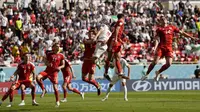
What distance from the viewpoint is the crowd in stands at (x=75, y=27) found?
45969mm

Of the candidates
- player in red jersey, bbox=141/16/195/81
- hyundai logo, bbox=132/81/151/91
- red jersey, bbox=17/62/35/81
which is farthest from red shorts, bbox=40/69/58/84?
hyundai logo, bbox=132/81/151/91

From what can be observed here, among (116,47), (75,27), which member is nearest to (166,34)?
(116,47)

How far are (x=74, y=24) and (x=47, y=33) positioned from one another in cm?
263

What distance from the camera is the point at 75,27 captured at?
1945 inches

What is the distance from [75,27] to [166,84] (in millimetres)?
10557

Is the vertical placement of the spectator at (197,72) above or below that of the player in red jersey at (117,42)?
below

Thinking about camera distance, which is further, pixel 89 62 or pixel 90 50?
pixel 89 62

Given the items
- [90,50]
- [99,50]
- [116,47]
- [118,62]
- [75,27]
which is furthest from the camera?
[75,27]

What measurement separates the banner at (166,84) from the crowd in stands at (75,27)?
555cm

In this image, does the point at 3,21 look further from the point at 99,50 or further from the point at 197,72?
the point at 99,50

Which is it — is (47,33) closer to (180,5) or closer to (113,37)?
(180,5)

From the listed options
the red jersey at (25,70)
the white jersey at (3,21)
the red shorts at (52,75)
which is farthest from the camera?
the white jersey at (3,21)

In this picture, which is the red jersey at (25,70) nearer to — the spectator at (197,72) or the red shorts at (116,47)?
the red shorts at (116,47)

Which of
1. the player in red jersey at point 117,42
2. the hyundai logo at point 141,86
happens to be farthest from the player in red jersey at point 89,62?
the hyundai logo at point 141,86
